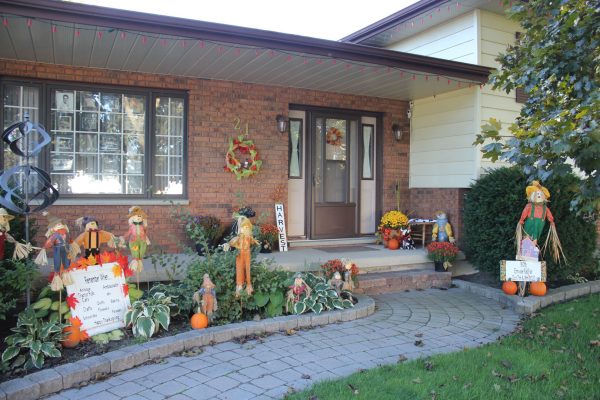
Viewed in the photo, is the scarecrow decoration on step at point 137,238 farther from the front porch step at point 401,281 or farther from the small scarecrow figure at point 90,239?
the front porch step at point 401,281

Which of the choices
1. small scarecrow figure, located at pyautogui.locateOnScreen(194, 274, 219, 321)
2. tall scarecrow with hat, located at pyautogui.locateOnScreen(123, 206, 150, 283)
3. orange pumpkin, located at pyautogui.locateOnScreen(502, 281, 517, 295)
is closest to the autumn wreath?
orange pumpkin, located at pyautogui.locateOnScreen(502, 281, 517, 295)

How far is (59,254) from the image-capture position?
430 centimetres

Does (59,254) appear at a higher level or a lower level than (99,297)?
higher

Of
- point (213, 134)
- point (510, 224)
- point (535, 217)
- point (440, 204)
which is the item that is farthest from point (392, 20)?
point (535, 217)

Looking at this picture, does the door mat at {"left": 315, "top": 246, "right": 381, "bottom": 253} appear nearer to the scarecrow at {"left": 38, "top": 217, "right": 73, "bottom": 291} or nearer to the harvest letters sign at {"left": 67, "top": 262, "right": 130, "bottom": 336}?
the harvest letters sign at {"left": 67, "top": 262, "right": 130, "bottom": 336}

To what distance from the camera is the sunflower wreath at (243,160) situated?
757cm

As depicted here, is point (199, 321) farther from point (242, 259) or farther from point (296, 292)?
point (296, 292)

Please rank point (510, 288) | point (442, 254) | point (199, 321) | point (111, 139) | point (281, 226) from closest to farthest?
point (199, 321)
point (510, 288)
point (111, 139)
point (442, 254)
point (281, 226)

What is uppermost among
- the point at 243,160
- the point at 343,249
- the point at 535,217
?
the point at 243,160

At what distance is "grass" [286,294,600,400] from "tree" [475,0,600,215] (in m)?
1.29

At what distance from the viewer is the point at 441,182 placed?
8594 mm

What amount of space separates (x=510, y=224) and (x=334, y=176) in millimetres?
3251

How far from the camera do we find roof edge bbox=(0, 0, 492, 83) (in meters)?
4.73

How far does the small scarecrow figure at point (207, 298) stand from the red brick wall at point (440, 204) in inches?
189
